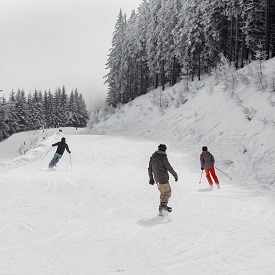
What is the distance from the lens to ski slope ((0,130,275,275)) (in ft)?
15.9

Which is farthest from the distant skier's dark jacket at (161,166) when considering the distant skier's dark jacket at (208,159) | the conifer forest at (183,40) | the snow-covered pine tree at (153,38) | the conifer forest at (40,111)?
the conifer forest at (40,111)

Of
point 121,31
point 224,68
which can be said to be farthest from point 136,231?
point 121,31

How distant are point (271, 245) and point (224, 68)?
843 inches

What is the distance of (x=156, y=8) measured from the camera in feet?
163

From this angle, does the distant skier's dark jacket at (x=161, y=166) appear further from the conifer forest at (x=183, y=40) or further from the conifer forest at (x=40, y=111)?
the conifer forest at (x=40, y=111)

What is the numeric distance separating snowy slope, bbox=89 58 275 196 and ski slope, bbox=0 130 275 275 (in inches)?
64.5

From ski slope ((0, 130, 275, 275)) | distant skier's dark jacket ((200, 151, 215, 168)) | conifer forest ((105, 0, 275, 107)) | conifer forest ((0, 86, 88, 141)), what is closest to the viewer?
ski slope ((0, 130, 275, 275))

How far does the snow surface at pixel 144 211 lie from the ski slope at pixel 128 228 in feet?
0.07

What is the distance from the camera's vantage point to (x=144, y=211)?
8219mm

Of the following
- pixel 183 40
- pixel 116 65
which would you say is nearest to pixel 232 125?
pixel 183 40

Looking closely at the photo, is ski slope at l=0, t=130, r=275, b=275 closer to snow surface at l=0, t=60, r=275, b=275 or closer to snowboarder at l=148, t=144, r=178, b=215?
snow surface at l=0, t=60, r=275, b=275

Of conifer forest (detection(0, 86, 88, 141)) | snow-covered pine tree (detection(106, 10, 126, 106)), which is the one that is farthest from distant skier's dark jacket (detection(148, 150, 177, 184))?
conifer forest (detection(0, 86, 88, 141))

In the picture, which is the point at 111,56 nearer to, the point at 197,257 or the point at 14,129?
the point at 14,129

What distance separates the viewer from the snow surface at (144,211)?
16.3ft
